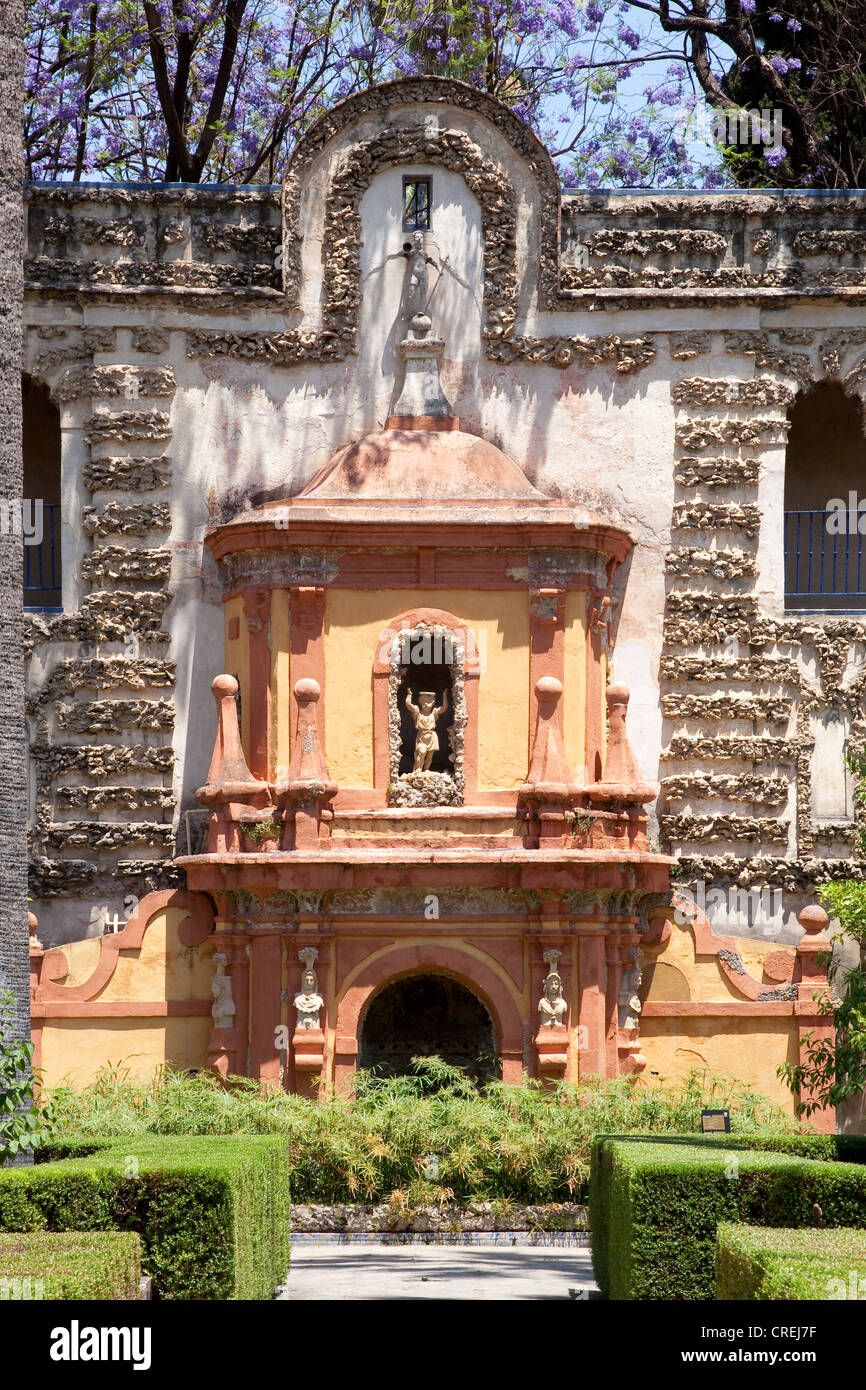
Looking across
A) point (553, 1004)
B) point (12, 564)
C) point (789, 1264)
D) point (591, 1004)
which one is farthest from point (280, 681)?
point (789, 1264)

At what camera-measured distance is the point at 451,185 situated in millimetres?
22812

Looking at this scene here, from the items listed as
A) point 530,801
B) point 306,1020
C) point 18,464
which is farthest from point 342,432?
point 18,464

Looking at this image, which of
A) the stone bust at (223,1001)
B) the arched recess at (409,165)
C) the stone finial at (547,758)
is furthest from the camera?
the arched recess at (409,165)

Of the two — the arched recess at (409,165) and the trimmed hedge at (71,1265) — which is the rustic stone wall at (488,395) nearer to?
the arched recess at (409,165)

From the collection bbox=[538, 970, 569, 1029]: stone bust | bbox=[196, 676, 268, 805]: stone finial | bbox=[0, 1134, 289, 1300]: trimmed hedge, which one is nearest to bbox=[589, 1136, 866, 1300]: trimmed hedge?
bbox=[0, 1134, 289, 1300]: trimmed hedge

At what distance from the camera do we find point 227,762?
68.3 feet

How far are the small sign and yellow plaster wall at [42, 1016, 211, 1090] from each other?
19.4 feet

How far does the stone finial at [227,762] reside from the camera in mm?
20672

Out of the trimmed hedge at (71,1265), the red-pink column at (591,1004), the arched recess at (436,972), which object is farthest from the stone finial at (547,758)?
the trimmed hedge at (71,1265)

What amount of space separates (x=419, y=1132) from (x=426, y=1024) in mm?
4152

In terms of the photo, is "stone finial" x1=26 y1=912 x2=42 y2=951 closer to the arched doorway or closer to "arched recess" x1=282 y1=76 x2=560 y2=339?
the arched doorway

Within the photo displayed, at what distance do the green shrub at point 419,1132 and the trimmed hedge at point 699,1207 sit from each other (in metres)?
5.43

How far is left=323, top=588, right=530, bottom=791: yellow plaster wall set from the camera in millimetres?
21047

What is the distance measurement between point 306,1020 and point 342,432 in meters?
6.49
